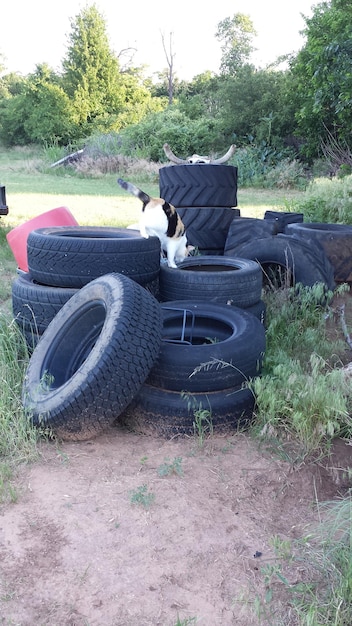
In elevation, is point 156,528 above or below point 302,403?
below

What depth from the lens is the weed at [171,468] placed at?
2525mm

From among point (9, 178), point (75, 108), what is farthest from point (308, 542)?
point (75, 108)

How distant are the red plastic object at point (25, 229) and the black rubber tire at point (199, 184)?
1139mm

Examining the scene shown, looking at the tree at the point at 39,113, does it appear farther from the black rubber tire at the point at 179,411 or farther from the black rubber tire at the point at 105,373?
the black rubber tire at the point at 179,411

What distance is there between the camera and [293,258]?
496 cm

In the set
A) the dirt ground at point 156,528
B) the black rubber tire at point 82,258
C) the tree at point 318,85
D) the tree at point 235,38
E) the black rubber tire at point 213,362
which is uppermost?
the tree at point 235,38

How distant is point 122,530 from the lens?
84.5 inches

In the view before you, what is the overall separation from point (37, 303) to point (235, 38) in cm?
5196

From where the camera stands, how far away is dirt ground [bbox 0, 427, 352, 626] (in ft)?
5.94

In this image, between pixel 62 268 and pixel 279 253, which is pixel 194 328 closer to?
pixel 62 268

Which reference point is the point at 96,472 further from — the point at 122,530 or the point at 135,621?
the point at 135,621

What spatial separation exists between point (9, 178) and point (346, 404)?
17.3m

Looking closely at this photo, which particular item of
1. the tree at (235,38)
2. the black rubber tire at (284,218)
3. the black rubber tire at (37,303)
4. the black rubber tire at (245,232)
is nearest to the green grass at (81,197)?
the black rubber tire at (284,218)

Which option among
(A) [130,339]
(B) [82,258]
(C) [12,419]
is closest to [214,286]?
(B) [82,258]
